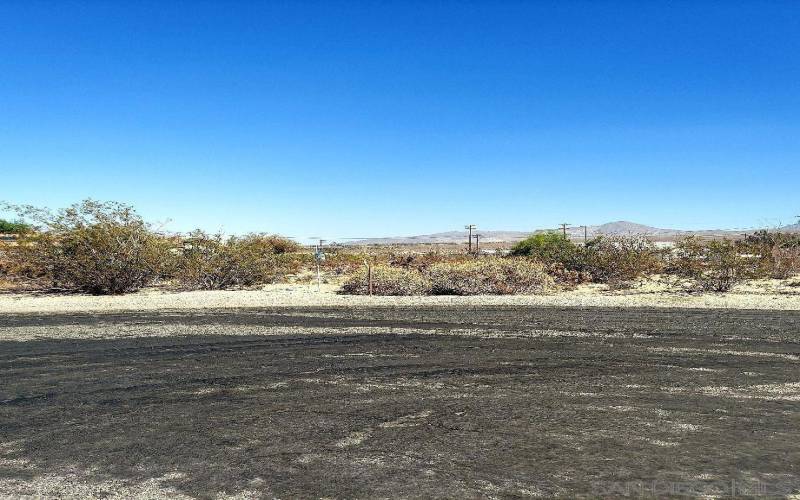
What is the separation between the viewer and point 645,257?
1022 inches

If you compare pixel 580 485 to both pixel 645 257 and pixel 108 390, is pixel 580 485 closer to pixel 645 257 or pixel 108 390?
pixel 108 390

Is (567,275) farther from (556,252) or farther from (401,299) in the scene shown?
(401,299)

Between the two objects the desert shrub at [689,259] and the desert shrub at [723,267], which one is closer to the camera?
the desert shrub at [723,267]

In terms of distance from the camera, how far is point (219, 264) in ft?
85.5

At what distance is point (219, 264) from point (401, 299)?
8935 mm

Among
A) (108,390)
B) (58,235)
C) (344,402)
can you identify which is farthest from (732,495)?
(58,235)

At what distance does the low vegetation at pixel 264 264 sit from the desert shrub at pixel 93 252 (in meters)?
Answer: 0.04

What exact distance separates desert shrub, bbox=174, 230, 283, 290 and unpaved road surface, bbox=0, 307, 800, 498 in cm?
1227

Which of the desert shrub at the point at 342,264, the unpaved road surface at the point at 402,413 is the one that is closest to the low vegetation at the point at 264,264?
the desert shrub at the point at 342,264

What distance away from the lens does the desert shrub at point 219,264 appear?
25.7m

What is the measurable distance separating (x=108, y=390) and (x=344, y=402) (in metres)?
3.25

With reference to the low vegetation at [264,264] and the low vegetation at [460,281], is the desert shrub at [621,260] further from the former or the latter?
the low vegetation at [460,281]

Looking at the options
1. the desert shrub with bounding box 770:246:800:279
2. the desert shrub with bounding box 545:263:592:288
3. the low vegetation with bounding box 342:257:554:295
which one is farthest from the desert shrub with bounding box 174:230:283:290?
the desert shrub with bounding box 770:246:800:279

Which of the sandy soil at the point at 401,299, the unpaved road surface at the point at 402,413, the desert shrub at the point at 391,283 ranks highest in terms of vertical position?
the desert shrub at the point at 391,283
